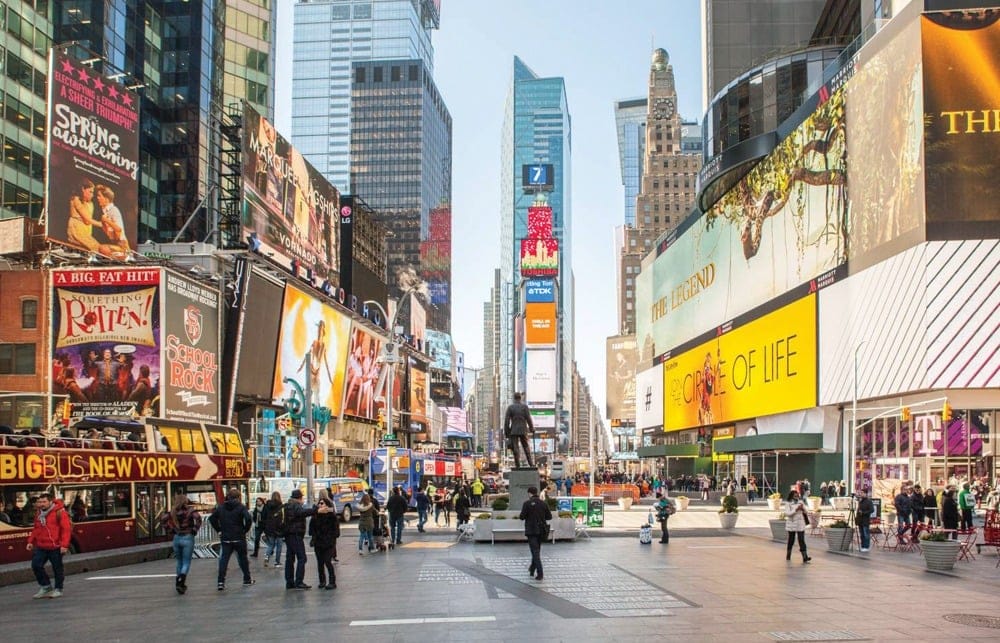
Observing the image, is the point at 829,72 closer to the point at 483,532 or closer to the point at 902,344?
the point at 902,344

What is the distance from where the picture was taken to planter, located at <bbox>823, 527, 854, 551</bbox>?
83.5ft

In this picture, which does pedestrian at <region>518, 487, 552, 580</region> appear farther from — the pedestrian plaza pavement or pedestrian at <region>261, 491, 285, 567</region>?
pedestrian at <region>261, 491, 285, 567</region>

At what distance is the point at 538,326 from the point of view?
6403 inches

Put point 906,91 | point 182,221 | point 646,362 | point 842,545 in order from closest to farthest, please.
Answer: point 842,545 → point 906,91 → point 182,221 → point 646,362

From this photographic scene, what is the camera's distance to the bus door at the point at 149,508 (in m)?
26.7

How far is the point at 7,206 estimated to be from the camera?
60.8 m

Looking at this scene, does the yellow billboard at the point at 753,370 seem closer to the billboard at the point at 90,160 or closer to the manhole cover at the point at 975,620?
the billboard at the point at 90,160

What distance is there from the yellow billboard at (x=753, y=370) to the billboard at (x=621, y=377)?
166 ft

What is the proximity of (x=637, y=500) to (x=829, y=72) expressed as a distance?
31.6 meters

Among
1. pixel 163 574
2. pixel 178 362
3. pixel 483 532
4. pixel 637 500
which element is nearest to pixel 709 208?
pixel 637 500

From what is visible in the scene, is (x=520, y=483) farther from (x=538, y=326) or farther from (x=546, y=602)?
(x=538, y=326)

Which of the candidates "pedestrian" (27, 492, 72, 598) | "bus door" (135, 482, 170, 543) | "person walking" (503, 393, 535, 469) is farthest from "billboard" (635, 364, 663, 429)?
"pedestrian" (27, 492, 72, 598)

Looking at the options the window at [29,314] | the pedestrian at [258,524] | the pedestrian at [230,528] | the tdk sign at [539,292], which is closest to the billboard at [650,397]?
the tdk sign at [539,292]

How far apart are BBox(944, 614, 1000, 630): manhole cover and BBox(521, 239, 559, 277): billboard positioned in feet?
521
